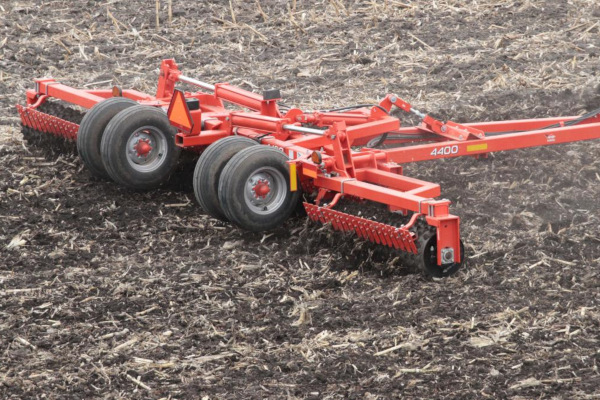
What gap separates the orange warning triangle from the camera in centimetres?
852

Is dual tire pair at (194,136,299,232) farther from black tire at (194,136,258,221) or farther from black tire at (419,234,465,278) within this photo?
black tire at (419,234,465,278)

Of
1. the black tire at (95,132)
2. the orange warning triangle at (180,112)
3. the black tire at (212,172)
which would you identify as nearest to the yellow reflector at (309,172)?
the black tire at (212,172)

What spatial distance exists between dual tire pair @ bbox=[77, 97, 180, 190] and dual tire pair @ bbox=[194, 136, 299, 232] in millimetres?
908

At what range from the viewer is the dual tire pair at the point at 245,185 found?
7895 mm

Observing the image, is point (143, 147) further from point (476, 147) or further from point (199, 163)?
point (476, 147)

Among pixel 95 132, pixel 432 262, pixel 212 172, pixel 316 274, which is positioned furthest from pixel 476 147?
pixel 95 132

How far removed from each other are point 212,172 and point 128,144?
112 centimetres

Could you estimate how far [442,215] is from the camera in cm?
721

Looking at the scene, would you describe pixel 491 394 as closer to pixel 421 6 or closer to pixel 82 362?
pixel 82 362

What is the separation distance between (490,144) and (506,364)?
10.7ft

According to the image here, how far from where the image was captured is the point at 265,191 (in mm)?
8094

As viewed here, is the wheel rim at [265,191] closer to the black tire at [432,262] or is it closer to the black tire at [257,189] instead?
the black tire at [257,189]

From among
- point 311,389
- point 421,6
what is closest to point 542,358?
point 311,389

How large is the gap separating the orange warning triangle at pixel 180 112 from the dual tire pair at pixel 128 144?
288mm
